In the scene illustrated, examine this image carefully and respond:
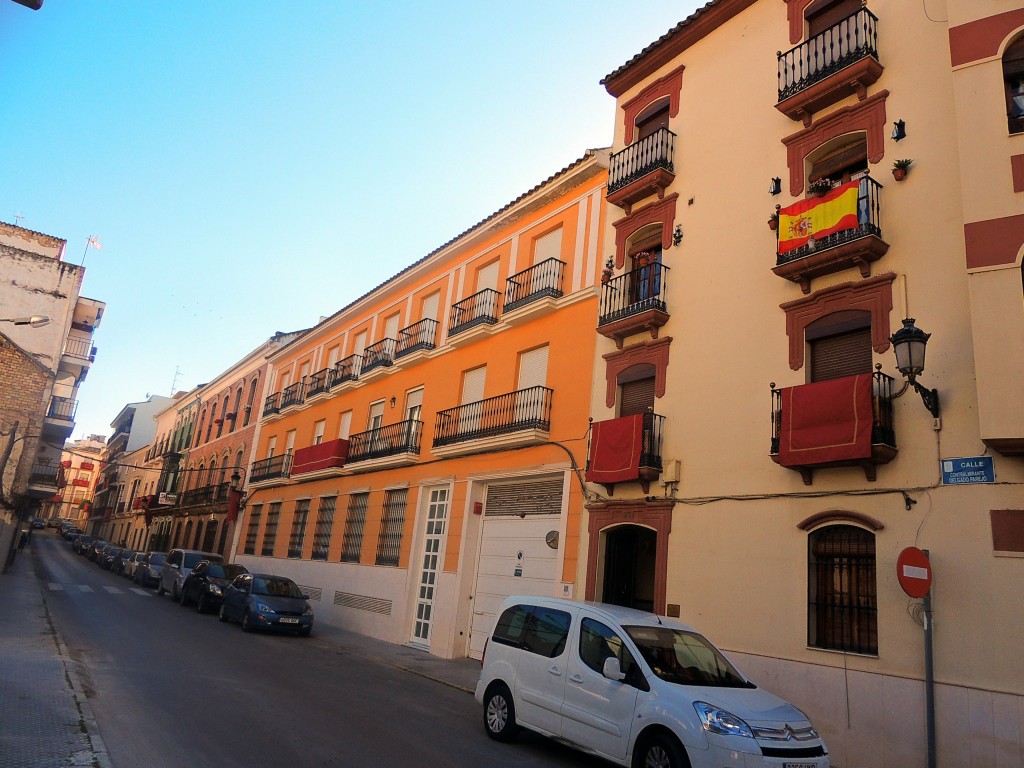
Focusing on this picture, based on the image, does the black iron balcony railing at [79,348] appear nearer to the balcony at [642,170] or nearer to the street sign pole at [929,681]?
the balcony at [642,170]

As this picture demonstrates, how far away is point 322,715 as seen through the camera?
8.61 metres

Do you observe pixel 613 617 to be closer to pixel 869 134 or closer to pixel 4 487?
pixel 869 134

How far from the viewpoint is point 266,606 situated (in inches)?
661

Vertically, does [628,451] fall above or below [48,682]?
above

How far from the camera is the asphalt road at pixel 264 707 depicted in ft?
22.4

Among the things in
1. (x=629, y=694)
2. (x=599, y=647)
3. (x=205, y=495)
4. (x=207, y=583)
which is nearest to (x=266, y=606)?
(x=207, y=583)

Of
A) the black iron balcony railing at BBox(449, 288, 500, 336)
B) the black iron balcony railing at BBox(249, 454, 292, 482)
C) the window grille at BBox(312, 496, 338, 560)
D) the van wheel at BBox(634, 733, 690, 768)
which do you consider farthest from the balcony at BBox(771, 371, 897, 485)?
the black iron balcony railing at BBox(249, 454, 292, 482)

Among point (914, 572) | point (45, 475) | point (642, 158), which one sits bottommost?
point (914, 572)

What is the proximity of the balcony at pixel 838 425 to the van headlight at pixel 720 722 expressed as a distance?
4.16m

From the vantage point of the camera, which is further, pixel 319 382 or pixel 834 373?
pixel 319 382

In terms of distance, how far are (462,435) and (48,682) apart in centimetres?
969

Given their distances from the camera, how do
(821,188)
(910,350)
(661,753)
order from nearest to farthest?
(661,753) < (910,350) < (821,188)

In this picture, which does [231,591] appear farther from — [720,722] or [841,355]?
[841,355]

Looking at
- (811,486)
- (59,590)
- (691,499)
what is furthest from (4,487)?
(811,486)
